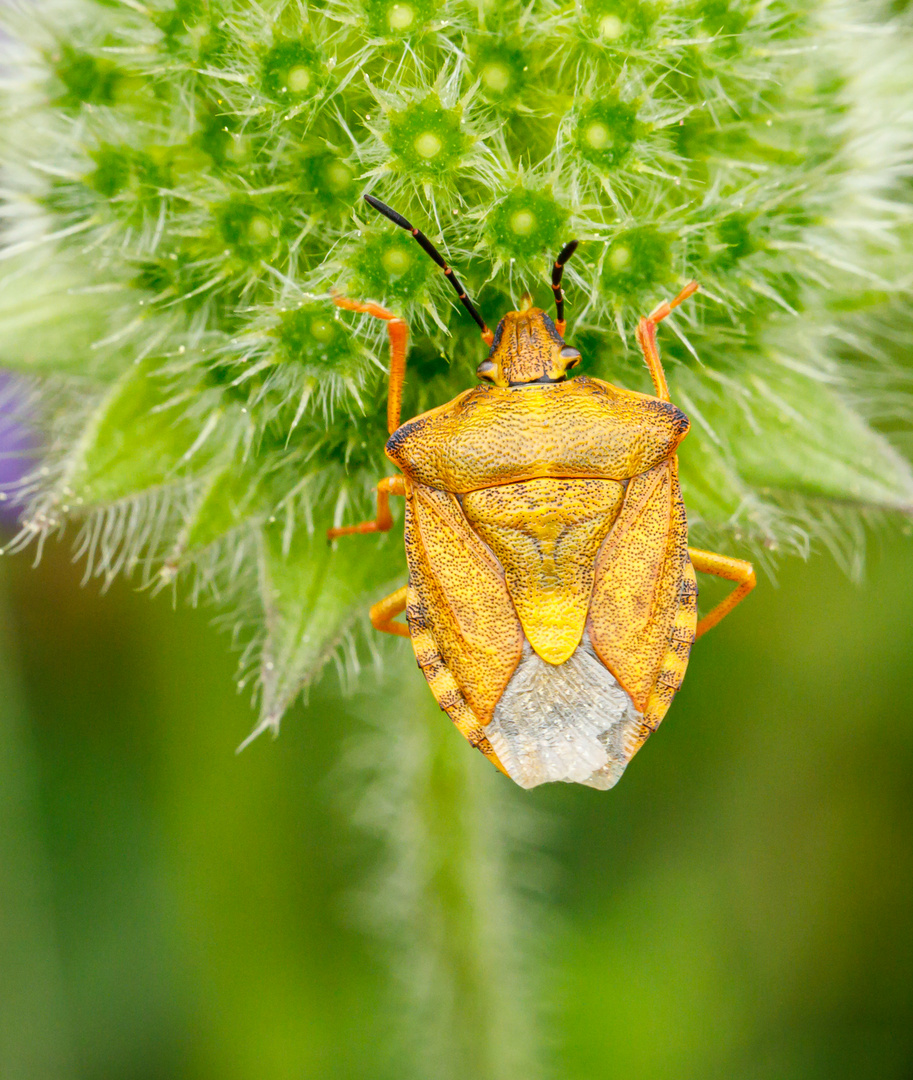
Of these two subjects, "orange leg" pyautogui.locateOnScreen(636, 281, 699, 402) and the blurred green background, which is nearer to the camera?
"orange leg" pyautogui.locateOnScreen(636, 281, 699, 402)

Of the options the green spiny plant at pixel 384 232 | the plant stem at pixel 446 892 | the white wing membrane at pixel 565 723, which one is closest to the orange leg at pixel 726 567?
the green spiny plant at pixel 384 232

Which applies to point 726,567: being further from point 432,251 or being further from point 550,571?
point 432,251

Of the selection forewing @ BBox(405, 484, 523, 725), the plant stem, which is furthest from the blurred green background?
forewing @ BBox(405, 484, 523, 725)

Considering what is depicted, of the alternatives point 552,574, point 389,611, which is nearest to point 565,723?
point 552,574

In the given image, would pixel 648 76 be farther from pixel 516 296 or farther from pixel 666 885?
pixel 666 885

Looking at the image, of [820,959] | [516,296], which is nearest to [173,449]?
[516,296]

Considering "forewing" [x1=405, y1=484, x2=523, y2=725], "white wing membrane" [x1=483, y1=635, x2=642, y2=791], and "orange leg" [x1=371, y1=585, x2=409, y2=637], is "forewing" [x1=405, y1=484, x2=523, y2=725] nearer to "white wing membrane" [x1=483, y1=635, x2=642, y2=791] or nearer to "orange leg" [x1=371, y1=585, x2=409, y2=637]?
"white wing membrane" [x1=483, y1=635, x2=642, y2=791]

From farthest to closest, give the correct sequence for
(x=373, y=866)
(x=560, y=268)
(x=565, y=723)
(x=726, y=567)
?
1. (x=373, y=866)
2. (x=726, y=567)
3. (x=560, y=268)
4. (x=565, y=723)
